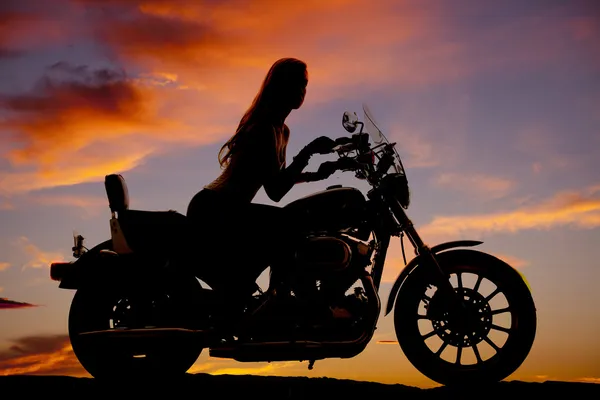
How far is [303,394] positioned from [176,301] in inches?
60.7

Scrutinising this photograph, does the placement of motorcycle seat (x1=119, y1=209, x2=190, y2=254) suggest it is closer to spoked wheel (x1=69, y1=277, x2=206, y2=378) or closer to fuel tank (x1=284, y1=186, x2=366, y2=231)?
spoked wheel (x1=69, y1=277, x2=206, y2=378)

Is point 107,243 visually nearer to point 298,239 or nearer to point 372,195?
point 298,239

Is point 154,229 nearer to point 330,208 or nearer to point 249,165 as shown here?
point 249,165

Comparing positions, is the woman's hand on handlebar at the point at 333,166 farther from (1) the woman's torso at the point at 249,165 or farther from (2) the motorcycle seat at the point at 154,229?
(2) the motorcycle seat at the point at 154,229

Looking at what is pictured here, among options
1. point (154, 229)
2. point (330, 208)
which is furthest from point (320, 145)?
point (154, 229)

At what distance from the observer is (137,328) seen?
6.46m

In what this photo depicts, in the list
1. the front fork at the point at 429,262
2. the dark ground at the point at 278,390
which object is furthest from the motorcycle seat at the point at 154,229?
the front fork at the point at 429,262

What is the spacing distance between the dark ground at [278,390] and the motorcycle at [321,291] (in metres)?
0.25

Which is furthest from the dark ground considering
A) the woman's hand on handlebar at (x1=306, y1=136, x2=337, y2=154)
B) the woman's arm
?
the woman's hand on handlebar at (x1=306, y1=136, x2=337, y2=154)

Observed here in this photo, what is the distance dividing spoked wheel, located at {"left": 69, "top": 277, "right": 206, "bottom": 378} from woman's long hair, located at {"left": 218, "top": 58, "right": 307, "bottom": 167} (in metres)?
1.54

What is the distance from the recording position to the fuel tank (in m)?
6.13

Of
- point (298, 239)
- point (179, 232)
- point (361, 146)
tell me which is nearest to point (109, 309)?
point (179, 232)

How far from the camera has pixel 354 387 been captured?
253 inches

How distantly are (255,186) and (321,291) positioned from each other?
1180 mm
